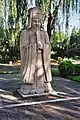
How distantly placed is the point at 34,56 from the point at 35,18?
1035mm

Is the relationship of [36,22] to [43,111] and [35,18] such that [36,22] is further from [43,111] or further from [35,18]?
[43,111]

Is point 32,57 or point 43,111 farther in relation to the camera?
point 32,57

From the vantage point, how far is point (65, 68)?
33.5 ft

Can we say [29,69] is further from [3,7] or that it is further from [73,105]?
[3,7]

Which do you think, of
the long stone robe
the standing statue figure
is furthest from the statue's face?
the long stone robe

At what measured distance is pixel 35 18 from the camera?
6020mm

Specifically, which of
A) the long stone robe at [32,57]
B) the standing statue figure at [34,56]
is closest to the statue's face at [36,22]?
the standing statue figure at [34,56]

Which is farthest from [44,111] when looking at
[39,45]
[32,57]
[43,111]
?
[39,45]

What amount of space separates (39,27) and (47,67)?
45.2 inches

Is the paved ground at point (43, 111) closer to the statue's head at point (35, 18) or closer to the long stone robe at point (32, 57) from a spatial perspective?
the long stone robe at point (32, 57)

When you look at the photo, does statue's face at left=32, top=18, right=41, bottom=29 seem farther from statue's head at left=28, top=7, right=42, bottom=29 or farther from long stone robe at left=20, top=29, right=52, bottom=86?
long stone robe at left=20, top=29, right=52, bottom=86

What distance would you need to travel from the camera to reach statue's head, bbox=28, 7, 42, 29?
6.00 m

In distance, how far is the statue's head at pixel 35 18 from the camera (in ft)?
19.7

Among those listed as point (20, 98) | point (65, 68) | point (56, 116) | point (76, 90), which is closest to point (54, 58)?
point (65, 68)
